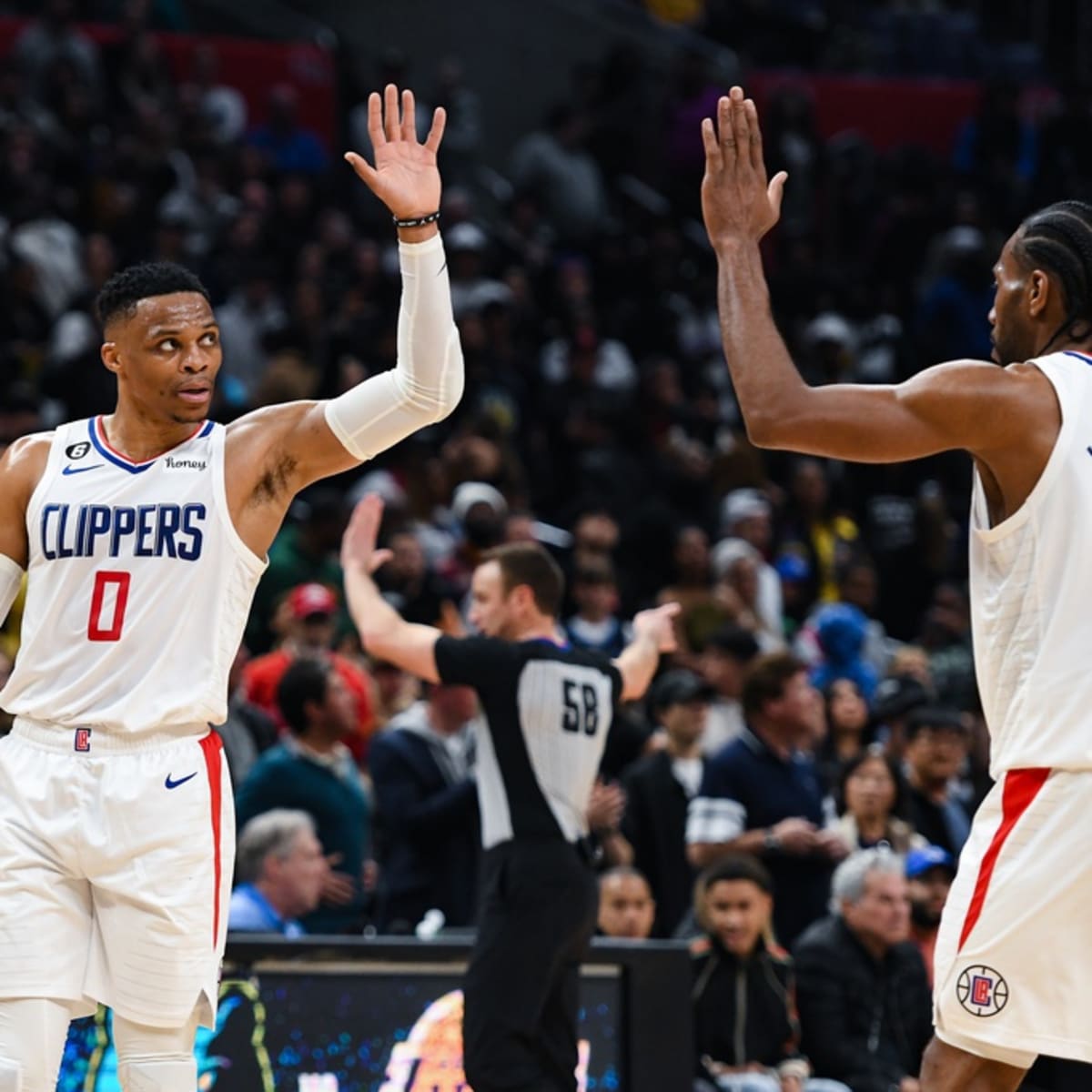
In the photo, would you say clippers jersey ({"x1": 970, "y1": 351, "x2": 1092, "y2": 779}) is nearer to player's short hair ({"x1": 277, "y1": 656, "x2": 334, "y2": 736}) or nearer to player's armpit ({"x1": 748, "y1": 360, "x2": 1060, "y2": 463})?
player's armpit ({"x1": 748, "y1": 360, "x2": 1060, "y2": 463})

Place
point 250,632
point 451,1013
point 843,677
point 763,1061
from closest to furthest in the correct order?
point 451,1013, point 763,1061, point 250,632, point 843,677

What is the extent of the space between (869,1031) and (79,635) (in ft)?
14.6

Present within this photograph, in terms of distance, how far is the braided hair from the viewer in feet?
15.2

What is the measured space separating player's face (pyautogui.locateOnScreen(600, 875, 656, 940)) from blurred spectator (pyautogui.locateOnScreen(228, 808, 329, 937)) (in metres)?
1.19

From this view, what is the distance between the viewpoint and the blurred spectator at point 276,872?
8125mm

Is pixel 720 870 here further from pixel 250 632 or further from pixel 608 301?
pixel 608 301

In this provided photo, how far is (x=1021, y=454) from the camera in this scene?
444 cm

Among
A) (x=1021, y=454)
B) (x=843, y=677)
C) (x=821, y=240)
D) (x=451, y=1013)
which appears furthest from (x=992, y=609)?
(x=821, y=240)

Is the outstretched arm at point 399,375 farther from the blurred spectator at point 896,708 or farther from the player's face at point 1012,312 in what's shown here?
the blurred spectator at point 896,708

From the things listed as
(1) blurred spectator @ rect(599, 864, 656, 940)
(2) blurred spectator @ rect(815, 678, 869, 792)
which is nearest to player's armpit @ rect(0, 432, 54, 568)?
(1) blurred spectator @ rect(599, 864, 656, 940)

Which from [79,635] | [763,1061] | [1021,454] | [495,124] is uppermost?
[495,124]

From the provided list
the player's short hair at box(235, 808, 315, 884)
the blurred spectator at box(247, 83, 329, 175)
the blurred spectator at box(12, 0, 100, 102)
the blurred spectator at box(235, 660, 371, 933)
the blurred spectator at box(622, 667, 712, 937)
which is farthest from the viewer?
the blurred spectator at box(247, 83, 329, 175)

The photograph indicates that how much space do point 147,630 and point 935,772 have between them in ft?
18.8

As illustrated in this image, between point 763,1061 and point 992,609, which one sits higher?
point 992,609
